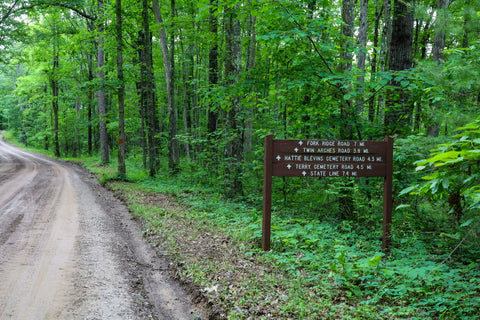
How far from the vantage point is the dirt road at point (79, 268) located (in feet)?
13.4

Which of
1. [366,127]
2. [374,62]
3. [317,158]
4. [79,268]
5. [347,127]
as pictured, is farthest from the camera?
[374,62]

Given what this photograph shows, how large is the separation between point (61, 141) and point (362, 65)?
3832 centimetres

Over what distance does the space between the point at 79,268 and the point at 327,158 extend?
15.2 ft

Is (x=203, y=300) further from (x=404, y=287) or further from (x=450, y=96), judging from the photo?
(x=450, y=96)

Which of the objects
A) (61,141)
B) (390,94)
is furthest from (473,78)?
(61,141)

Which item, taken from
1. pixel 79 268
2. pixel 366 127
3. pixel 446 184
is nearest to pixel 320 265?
pixel 446 184

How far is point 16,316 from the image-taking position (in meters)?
3.78

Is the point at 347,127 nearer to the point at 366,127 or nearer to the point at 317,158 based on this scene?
the point at 366,127

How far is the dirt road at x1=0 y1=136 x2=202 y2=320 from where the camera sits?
408 cm

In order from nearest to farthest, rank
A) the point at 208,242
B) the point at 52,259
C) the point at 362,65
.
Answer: the point at 52,259 < the point at 208,242 < the point at 362,65

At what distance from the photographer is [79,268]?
5195mm

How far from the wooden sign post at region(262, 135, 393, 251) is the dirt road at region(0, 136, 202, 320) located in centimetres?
273

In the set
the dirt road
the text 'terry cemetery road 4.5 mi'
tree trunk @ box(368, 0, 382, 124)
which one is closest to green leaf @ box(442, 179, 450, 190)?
the text 'terry cemetery road 4.5 mi'

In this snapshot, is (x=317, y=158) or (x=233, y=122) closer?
(x=317, y=158)
